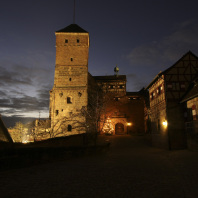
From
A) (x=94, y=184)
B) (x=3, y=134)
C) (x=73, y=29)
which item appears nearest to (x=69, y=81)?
(x=73, y=29)

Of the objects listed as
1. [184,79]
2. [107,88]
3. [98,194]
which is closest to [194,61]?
[184,79]

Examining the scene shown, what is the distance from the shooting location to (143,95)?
3781cm

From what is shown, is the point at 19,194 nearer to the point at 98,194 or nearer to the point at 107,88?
the point at 98,194

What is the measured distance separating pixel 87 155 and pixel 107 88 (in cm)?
3092

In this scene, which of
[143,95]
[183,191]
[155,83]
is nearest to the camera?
[183,191]

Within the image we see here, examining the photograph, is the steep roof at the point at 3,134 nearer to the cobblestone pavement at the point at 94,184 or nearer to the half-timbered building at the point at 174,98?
the cobblestone pavement at the point at 94,184

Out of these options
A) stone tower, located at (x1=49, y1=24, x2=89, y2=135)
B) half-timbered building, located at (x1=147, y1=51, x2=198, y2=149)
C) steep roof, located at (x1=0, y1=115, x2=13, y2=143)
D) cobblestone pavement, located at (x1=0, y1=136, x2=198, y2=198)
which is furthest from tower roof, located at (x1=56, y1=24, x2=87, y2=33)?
cobblestone pavement, located at (x1=0, y1=136, x2=198, y2=198)

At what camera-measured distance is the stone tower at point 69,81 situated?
30781 mm

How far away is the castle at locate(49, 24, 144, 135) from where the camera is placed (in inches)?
1208

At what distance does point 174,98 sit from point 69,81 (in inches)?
789

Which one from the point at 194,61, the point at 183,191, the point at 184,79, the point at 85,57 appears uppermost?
the point at 85,57

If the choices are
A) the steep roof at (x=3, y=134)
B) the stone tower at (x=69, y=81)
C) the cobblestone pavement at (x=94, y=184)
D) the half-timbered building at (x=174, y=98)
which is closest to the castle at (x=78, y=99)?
the stone tower at (x=69, y=81)

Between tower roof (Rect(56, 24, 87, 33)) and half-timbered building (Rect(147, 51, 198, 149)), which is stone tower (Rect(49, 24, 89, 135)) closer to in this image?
tower roof (Rect(56, 24, 87, 33))

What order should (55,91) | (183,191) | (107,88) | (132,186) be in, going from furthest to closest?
(107,88) → (55,91) → (132,186) → (183,191)
